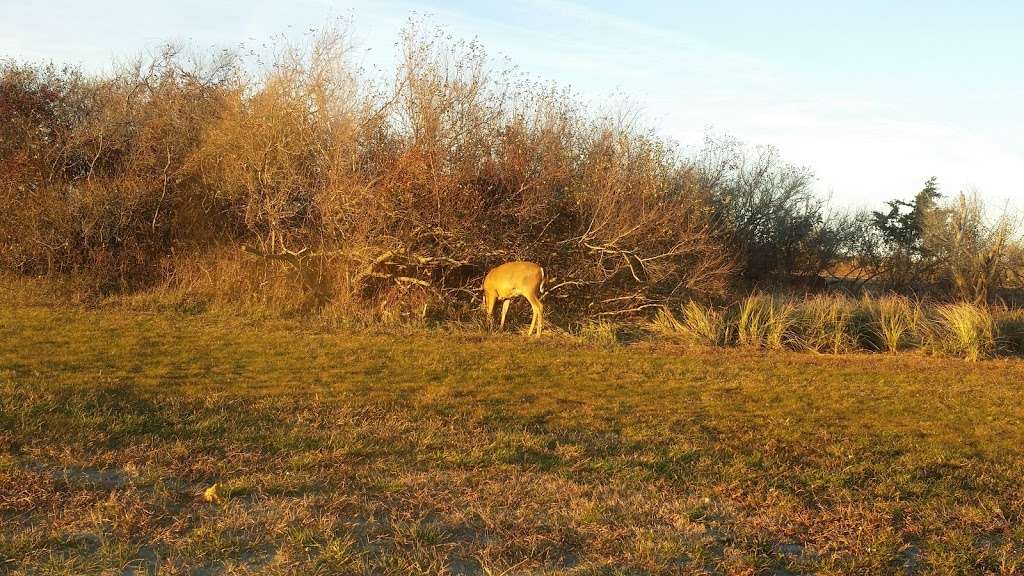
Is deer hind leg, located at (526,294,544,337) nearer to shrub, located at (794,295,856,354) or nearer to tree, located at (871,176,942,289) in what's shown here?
shrub, located at (794,295,856,354)

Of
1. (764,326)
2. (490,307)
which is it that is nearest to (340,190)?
(490,307)

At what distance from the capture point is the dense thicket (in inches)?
600

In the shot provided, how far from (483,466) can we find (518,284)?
28.9 ft

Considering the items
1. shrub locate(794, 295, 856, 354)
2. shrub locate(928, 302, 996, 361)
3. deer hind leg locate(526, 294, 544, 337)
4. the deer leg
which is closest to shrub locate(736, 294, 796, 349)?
shrub locate(794, 295, 856, 354)

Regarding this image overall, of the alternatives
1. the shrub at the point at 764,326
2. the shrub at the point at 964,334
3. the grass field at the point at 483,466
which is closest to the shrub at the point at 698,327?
the shrub at the point at 764,326

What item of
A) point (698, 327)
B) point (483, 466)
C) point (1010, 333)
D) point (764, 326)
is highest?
point (1010, 333)

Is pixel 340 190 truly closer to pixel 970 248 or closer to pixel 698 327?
pixel 698 327

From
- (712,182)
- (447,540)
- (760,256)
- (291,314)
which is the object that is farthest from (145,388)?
(760,256)

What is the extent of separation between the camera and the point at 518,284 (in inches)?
568

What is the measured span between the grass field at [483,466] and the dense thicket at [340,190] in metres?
5.04

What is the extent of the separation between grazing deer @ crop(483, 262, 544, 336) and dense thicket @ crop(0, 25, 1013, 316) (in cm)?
87

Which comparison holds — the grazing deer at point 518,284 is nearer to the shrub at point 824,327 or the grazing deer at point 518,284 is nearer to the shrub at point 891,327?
the shrub at point 824,327

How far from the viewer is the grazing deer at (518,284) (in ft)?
47.1

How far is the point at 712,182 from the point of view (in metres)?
24.3
